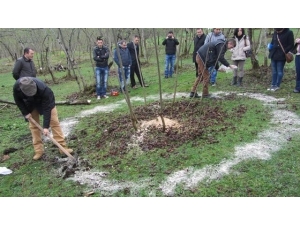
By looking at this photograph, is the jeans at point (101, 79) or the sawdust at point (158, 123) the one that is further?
the jeans at point (101, 79)

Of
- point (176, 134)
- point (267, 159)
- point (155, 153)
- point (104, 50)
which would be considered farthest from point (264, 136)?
point (104, 50)

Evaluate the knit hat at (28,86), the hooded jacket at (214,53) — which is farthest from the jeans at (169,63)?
the knit hat at (28,86)

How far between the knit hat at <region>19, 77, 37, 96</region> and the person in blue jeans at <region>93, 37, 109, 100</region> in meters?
4.21

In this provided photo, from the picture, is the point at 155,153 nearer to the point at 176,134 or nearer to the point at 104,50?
the point at 176,134

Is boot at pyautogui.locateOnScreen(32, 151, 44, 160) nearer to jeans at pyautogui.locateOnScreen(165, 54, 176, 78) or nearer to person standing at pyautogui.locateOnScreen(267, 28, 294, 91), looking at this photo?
person standing at pyautogui.locateOnScreen(267, 28, 294, 91)

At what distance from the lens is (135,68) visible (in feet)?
30.6

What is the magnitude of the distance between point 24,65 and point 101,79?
98.8 inches

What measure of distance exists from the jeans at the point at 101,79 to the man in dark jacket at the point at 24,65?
222cm

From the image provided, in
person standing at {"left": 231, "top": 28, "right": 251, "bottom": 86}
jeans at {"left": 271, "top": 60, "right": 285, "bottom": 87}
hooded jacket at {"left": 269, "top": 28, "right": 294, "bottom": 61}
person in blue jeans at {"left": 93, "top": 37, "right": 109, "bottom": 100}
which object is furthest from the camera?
person in blue jeans at {"left": 93, "top": 37, "right": 109, "bottom": 100}

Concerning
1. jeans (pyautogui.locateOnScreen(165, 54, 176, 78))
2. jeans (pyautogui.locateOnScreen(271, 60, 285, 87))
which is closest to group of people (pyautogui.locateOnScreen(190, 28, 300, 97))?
jeans (pyautogui.locateOnScreen(271, 60, 285, 87))

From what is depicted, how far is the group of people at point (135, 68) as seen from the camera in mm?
4191

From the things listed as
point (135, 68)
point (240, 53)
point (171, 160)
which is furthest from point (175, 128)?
point (135, 68)

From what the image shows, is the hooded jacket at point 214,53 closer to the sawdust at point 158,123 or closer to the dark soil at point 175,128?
the dark soil at point 175,128

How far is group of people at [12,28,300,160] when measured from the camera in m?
4.19
